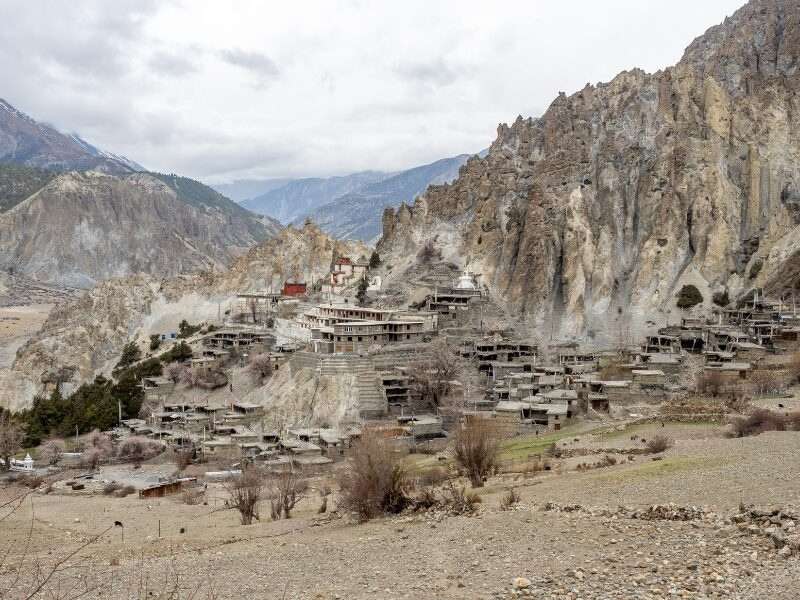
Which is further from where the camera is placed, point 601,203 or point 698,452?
point 601,203

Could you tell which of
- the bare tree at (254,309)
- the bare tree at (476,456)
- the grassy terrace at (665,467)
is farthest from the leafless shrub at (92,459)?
the grassy terrace at (665,467)

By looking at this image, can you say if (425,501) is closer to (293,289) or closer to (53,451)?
(53,451)

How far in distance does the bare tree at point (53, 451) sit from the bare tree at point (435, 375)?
71.1 ft

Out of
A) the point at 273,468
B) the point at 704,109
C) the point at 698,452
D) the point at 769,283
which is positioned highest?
the point at 704,109

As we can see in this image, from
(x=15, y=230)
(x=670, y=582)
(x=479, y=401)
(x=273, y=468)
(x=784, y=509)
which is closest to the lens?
(x=670, y=582)

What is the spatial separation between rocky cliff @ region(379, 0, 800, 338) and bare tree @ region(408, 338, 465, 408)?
13102 millimetres

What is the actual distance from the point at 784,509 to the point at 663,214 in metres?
54.7

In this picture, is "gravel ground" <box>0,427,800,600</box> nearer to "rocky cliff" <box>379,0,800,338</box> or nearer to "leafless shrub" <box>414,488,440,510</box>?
"leafless shrub" <box>414,488,440,510</box>

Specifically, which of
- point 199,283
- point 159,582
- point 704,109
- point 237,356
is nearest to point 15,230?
point 199,283

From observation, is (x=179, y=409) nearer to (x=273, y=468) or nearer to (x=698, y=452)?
(x=273, y=468)

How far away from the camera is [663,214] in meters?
67.1

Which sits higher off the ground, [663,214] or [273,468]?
[663,214]

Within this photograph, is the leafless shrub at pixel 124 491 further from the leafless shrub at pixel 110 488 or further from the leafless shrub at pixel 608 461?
the leafless shrub at pixel 608 461

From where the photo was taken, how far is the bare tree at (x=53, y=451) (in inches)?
1918
